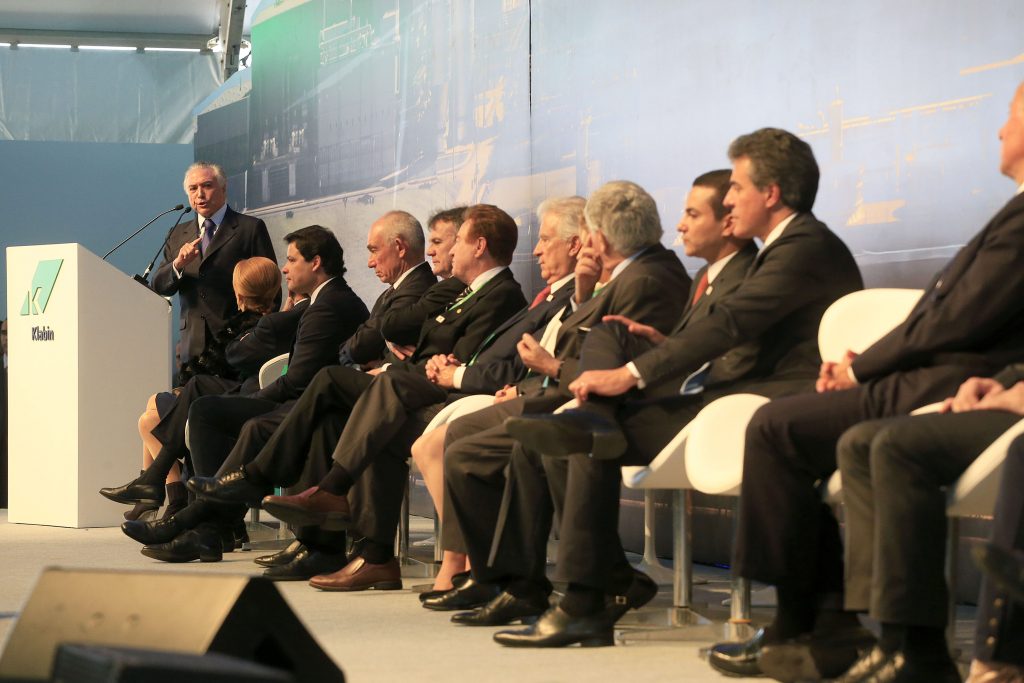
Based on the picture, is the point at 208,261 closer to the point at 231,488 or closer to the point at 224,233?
the point at 224,233

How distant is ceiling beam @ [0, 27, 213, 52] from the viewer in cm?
1214

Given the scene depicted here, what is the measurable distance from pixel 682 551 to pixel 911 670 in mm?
1212

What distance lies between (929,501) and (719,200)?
1.35 metres

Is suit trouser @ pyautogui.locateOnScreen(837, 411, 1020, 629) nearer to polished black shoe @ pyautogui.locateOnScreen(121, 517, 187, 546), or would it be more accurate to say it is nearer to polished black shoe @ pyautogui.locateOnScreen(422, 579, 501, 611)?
polished black shoe @ pyautogui.locateOnScreen(422, 579, 501, 611)

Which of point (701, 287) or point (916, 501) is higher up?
point (701, 287)

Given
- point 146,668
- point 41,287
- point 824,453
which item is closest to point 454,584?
point 824,453

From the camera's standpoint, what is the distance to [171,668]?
155 cm

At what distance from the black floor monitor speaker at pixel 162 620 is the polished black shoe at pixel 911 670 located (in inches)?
41.0

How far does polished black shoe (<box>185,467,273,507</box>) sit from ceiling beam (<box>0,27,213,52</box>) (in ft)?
27.1

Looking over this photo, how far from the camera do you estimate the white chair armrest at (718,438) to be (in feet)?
10.4

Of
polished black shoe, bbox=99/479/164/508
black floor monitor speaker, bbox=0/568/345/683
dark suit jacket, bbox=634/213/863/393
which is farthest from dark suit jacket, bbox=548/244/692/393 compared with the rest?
polished black shoe, bbox=99/479/164/508

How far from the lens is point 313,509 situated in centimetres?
461

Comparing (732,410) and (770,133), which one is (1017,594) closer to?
(732,410)

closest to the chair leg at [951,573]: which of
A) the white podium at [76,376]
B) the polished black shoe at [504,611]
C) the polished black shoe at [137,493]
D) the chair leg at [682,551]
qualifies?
the chair leg at [682,551]
